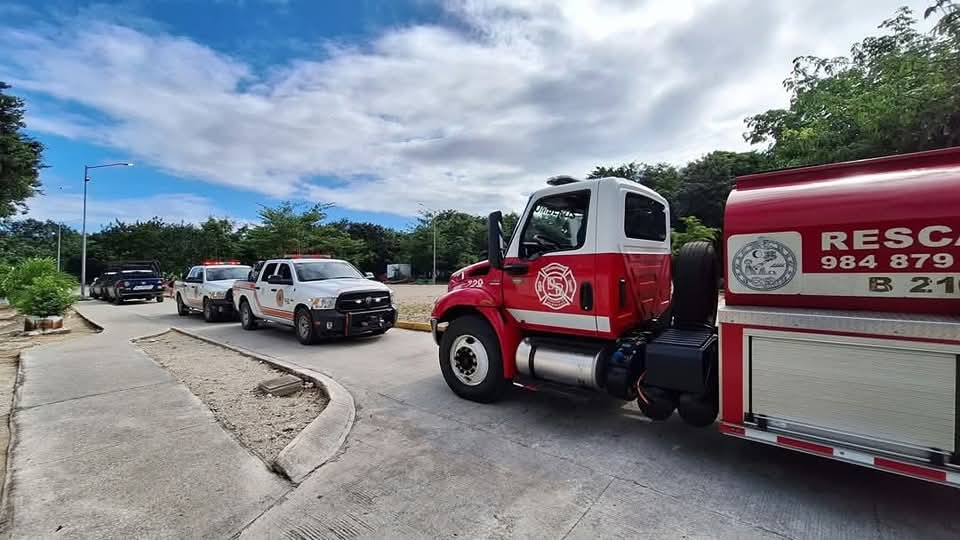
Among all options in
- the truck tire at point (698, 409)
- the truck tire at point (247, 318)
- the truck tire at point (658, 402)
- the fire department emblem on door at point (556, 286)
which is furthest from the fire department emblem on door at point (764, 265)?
the truck tire at point (247, 318)

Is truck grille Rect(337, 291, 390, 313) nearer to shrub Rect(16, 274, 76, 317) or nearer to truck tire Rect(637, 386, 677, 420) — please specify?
truck tire Rect(637, 386, 677, 420)

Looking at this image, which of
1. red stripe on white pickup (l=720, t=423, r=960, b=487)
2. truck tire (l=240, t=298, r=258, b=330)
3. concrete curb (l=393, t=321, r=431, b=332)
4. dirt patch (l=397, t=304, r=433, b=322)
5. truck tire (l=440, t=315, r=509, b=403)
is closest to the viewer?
red stripe on white pickup (l=720, t=423, r=960, b=487)

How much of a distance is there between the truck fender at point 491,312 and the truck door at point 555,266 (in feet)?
0.49

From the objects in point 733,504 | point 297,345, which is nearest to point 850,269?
point 733,504

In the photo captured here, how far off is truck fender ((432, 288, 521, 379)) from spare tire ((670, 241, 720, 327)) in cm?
168

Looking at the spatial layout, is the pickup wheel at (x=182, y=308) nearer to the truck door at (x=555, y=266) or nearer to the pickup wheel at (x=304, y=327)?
the pickup wheel at (x=304, y=327)

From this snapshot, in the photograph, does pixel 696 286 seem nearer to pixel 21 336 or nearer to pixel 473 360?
pixel 473 360

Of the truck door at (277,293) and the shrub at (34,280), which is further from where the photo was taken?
the shrub at (34,280)

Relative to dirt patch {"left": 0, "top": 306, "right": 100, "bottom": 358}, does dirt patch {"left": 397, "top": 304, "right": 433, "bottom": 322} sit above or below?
above

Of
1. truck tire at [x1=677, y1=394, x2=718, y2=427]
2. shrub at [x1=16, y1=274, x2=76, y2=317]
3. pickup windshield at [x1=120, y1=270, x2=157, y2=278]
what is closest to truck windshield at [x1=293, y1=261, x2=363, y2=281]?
shrub at [x1=16, y1=274, x2=76, y2=317]

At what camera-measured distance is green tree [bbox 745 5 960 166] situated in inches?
333

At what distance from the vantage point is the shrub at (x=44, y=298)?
1165cm

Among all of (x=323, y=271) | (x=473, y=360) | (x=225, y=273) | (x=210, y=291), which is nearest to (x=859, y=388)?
(x=473, y=360)

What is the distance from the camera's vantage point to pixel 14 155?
48.7 ft
